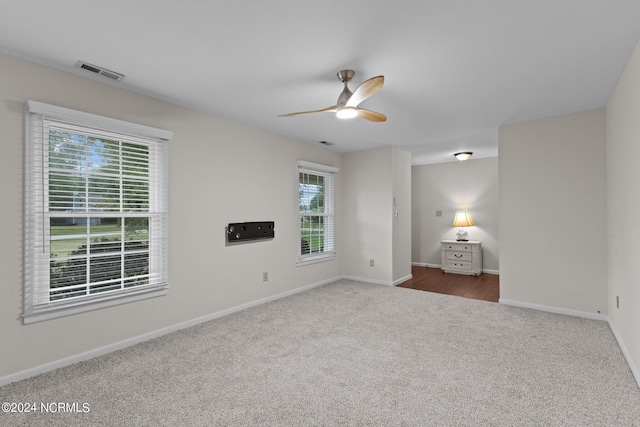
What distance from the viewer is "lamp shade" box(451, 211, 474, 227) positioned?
6.64 meters

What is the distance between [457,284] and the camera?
5520 millimetres

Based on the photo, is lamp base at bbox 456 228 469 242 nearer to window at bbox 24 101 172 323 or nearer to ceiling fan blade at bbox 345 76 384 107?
ceiling fan blade at bbox 345 76 384 107

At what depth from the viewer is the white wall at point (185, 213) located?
2.32 metres

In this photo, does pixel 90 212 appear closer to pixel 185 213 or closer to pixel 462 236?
pixel 185 213

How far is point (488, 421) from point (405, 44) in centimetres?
245

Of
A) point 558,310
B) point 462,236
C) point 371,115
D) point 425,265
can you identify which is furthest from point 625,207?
point 425,265

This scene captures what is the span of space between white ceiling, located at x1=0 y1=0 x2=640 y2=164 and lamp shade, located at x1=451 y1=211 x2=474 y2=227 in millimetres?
3426

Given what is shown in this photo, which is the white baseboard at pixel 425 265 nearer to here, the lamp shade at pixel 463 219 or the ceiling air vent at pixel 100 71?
the lamp shade at pixel 463 219

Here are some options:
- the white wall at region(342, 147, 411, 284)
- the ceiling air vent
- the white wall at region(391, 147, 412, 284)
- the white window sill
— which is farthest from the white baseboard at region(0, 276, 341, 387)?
the white wall at region(391, 147, 412, 284)

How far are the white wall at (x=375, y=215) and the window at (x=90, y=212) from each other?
3.35 meters

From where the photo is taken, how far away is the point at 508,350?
2803mm

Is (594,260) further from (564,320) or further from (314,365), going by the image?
(314,365)

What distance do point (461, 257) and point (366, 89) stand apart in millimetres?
5192

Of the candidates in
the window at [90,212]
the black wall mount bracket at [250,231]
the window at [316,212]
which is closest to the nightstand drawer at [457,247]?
the window at [316,212]
